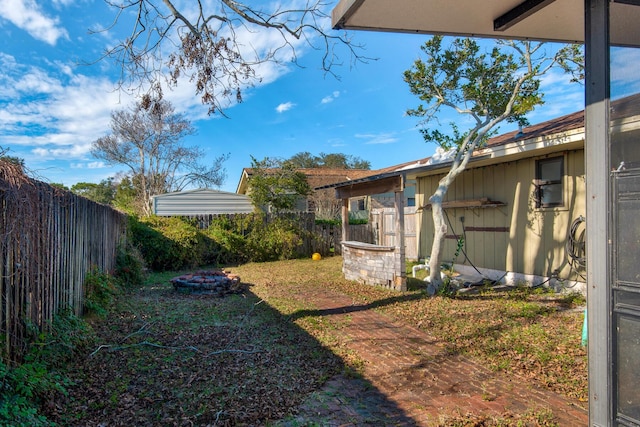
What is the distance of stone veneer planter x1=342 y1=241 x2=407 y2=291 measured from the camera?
7.49m

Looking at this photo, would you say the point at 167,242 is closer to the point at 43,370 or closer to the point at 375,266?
the point at 375,266

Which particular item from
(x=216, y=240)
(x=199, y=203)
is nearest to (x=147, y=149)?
(x=199, y=203)

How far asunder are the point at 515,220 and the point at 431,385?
5752 millimetres

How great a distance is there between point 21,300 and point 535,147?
7670 millimetres

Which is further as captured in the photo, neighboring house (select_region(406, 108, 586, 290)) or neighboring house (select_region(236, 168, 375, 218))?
neighboring house (select_region(236, 168, 375, 218))

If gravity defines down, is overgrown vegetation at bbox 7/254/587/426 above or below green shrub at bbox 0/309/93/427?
below

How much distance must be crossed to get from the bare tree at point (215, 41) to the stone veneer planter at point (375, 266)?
14.0ft

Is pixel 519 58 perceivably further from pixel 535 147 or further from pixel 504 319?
pixel 504 319

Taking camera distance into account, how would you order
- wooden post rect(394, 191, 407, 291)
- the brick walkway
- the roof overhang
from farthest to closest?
wooden post rect(394, 191, 407, 291) → the brick walkway → the roof overhang

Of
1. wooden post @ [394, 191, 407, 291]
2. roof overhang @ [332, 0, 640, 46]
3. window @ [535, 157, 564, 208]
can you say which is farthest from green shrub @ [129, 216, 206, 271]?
roof overhang @ [332, 0, 640, 46]

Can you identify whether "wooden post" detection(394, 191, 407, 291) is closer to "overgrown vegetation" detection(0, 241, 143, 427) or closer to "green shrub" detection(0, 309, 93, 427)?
"overgrown vegetation" detection(0, 241, 143, 427)

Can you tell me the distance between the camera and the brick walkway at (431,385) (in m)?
2.91

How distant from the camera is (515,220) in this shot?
8.00m

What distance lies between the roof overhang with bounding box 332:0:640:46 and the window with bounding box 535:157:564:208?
16.0 feet
